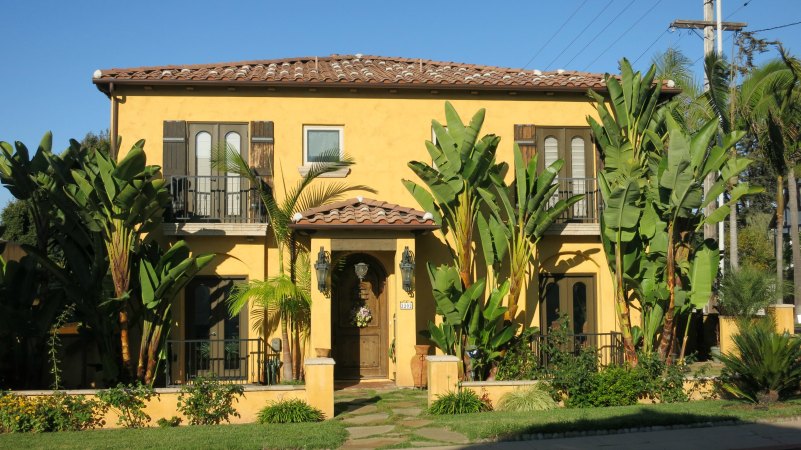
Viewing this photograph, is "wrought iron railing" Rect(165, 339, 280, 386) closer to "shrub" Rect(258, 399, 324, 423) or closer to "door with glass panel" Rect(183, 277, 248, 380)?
"door with glass panel" Rect(183, 277, 248, 380)

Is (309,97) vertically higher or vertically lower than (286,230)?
higher

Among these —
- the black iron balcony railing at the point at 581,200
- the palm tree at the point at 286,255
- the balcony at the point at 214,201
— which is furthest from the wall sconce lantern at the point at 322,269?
the black iron balcony railing at the point at 581,200

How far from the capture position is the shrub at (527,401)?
13922 mm

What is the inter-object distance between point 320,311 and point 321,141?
3.70m

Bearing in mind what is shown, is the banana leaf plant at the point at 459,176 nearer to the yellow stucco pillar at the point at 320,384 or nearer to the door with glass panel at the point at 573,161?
the door with glass panel at the point at 573,161

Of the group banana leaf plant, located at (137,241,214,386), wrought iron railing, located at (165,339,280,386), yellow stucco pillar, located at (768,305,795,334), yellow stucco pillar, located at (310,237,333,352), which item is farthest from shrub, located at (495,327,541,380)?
banana leaf plant, located at (137,241,214,386)

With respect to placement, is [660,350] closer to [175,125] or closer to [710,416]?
[710,416]

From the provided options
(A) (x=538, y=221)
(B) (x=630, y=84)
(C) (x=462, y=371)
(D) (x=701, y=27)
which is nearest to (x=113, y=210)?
(C) (x=462, y=371)

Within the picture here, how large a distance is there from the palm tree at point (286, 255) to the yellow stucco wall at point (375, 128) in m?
0.35

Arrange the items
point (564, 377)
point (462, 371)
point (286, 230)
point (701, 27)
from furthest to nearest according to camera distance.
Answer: point (701, 27) → point (286, 230) → point (462, 371) → point (564, 377)

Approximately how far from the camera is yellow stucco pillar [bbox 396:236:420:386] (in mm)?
16625

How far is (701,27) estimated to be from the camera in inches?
1075

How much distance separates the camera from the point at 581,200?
59.7 ft

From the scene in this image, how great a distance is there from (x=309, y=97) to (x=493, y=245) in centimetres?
486
